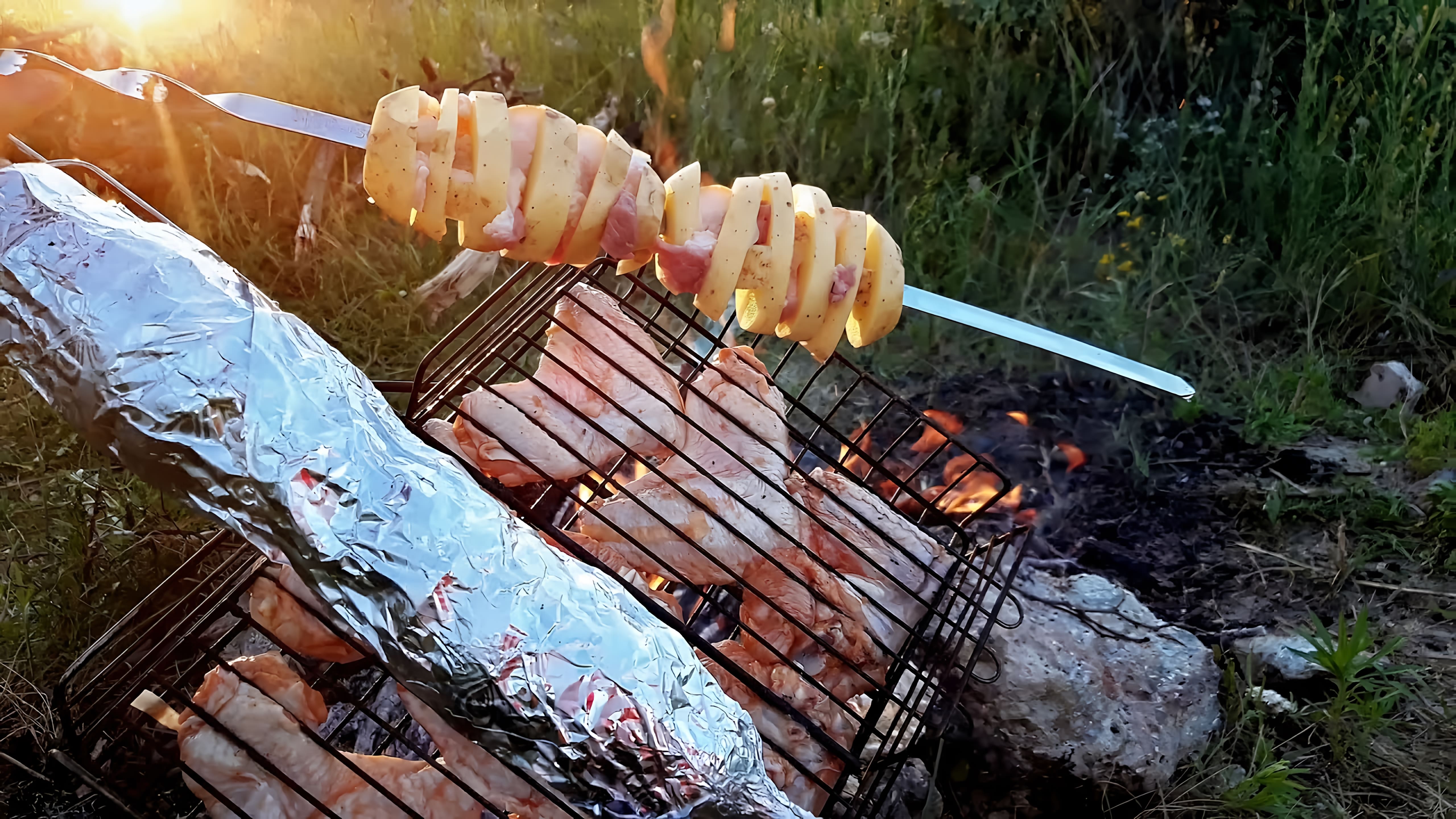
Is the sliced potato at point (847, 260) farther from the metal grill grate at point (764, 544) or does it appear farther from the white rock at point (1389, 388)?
the white rock at point (1389, 388)

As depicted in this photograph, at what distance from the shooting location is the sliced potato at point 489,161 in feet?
6.11

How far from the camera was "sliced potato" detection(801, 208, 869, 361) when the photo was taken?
215 cm

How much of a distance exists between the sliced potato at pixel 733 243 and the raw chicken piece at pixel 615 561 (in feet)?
1.87

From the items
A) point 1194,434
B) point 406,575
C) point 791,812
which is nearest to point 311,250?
point 406,575

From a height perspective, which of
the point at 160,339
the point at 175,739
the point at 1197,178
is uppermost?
the point at 160,339

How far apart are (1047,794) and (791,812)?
1.09m

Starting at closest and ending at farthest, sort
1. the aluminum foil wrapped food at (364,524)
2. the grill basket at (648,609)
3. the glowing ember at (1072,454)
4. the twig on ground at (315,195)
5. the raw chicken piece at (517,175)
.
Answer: the aluminum foil wrapped food at (364,524) → the grill basket at (648,609) → the raw chicken piece at (517,175) → the glowing ember at (1072,454) → the twig on ground at (315,195)

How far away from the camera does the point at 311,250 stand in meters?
3.89

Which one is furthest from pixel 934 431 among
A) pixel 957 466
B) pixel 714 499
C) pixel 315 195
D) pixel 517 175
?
pixel 315 195

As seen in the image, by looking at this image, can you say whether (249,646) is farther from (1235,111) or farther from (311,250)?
(1235,111)

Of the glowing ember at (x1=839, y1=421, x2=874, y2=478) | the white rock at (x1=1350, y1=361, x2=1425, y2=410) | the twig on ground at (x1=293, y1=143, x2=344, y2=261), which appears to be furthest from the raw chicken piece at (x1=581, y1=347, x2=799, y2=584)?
the white rock at (x1=1350, y1=361, x2=1425, y2=410)

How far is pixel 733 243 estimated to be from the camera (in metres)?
2.04

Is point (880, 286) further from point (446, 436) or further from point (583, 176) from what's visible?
point (446, 436)

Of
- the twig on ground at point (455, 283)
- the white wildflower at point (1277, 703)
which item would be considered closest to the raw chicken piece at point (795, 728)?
the white wildflower at point (1277, 703)
